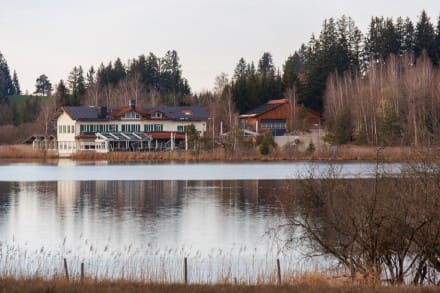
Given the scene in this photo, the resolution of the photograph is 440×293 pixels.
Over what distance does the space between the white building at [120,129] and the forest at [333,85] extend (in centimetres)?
733

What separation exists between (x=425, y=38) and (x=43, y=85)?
9255 centimetres

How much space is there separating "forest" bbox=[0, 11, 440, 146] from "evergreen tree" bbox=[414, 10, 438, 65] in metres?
0.12

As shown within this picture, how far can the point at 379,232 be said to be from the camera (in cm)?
1508

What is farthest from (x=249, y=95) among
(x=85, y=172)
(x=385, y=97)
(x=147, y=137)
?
(x=85, y=172)

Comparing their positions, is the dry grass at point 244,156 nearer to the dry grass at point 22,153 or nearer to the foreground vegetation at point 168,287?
the dry grass at point 22,153

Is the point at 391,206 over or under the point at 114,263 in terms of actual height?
over

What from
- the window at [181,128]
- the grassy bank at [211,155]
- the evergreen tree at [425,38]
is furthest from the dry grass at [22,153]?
the evergreen tree at [425,38]

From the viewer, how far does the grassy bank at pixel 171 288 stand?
12.9 meters

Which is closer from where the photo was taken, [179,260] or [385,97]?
[179,260]

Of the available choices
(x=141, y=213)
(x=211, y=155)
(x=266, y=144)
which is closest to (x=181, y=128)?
(x=211, y=155)

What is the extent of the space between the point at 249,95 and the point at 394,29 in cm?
1992

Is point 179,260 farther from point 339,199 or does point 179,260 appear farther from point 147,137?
point 147,137

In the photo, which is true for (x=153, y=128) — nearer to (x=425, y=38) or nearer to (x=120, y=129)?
(x=120, y=129)

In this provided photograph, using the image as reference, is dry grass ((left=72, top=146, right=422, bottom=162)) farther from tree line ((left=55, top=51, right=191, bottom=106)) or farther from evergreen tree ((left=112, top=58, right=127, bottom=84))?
evergreen tree ((left=112, top=58, right=127, bottom=84))
